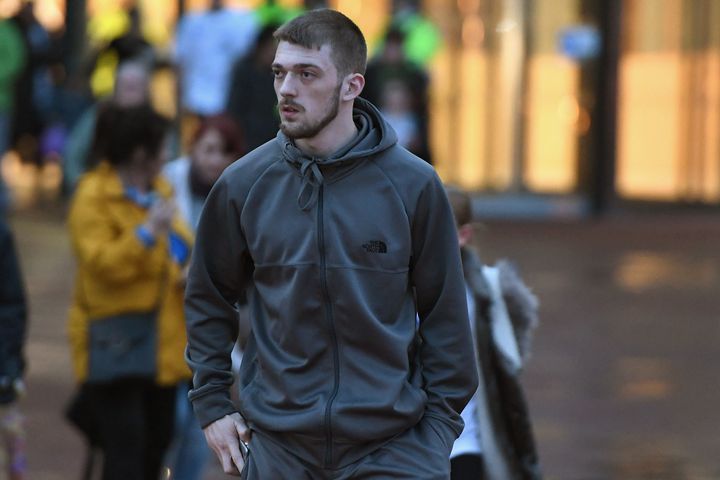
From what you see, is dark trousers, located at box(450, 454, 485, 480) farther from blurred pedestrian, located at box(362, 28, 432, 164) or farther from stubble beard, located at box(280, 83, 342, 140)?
blurred pedestrian, located at box(362, 28, 432, 164)

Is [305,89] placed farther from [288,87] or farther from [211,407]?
[211,407]

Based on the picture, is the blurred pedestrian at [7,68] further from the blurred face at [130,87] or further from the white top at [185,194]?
the white top at [185,194]

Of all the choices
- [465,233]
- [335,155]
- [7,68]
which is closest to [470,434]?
[465,233]

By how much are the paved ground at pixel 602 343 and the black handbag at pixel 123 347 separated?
1.28 meters

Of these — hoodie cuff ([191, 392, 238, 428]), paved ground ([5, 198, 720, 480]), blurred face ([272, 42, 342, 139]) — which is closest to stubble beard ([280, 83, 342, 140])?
blurred face ([272, 42, 342, 139])

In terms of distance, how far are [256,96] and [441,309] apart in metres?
8.16

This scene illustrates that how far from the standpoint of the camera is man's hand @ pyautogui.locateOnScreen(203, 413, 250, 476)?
380 cm

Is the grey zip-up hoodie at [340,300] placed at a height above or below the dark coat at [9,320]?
above

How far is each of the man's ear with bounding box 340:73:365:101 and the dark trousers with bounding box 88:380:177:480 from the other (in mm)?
2448

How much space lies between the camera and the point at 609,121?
1744 centimetres

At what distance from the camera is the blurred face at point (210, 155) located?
258 inches

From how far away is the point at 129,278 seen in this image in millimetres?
5895

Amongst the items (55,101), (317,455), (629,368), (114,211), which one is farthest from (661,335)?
(55,101)

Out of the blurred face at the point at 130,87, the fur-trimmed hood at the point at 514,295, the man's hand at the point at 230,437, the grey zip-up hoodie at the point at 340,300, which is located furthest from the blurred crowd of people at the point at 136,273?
the blurred face at the point at 130,87
